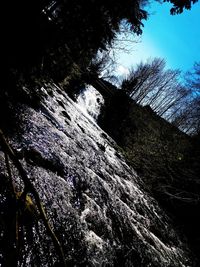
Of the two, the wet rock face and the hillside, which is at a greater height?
the hillside

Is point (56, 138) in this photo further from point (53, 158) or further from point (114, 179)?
point (114, 179)

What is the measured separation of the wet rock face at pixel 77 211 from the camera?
171 cm

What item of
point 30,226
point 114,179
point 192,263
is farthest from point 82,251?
point 192,263

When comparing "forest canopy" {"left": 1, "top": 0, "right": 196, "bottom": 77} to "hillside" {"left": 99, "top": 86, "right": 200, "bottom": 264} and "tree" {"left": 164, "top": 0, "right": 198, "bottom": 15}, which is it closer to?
"tree" {"left": 164, "top": 0, "right": 198, "bottom": 15}

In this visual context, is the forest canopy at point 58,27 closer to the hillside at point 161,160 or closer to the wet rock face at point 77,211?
the wet rock face at point 77,211

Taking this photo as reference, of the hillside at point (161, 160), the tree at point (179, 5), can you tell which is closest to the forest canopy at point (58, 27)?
the tree at point (179, 5)

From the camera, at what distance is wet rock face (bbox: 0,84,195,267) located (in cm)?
171

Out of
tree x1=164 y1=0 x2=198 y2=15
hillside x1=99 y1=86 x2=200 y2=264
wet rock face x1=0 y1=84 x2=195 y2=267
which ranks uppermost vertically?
tree x1=164 y1=0 x2=198 y2=15

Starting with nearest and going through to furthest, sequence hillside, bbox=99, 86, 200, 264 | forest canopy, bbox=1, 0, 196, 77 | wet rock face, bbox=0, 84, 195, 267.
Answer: wet rock face, bbox=0, 84, 195, 267 < forest canopy, bbox=1, 0, 196, 77 < hillside, bbox=99, 86, 200, 264

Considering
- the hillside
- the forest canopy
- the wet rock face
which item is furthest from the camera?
the hillside

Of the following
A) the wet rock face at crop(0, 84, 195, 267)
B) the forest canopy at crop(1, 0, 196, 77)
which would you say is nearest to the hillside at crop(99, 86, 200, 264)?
the wet rock face at crop(0, 84, 195, 267)

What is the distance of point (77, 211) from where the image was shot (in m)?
2.34

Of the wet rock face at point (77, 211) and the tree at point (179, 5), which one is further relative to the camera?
the tree at point (179, 5)

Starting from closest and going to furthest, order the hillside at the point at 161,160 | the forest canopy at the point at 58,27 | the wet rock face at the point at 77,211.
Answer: the wet rock face at the point at 77,211, the forest canopy at the point at 58,27, the hillside at the point at 161,160
